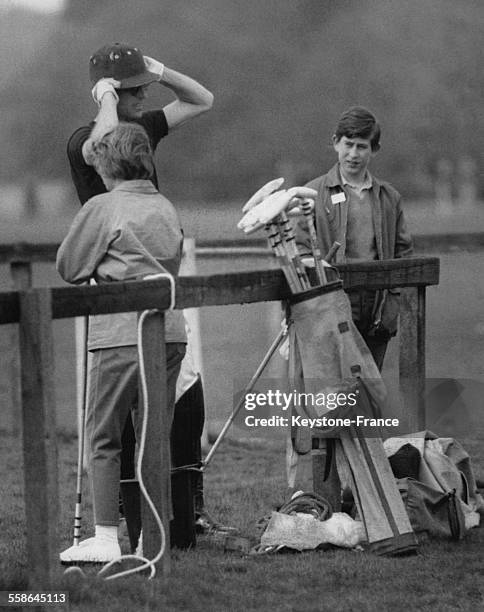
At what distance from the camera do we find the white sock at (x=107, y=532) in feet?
14.0

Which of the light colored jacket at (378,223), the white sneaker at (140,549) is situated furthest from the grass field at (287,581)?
the light colored jacket at (378,223)

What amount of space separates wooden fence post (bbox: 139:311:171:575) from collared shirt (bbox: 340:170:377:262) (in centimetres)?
146

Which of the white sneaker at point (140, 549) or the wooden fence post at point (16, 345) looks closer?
the white sneaker at point (140, 549)

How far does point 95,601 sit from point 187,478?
36.7 inches

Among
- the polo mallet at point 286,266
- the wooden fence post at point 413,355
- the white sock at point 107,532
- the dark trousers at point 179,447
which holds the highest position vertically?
the polo mallet at point 286,266

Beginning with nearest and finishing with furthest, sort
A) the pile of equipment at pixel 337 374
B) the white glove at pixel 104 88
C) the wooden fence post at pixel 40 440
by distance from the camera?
1. the wooden fence post at pixel 40 440
2. the pile of equipment at pixel 337 374
3. the white glove at pixel 104 88

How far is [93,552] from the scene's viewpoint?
4.20 metres

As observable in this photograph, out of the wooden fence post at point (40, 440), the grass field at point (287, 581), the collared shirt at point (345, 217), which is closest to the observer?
the wooden fence post at point (40, 440)

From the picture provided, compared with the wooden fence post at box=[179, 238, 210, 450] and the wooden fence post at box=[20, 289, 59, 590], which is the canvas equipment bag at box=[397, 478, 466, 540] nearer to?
the wooden fence post at box=[20, 289, 59, 590]

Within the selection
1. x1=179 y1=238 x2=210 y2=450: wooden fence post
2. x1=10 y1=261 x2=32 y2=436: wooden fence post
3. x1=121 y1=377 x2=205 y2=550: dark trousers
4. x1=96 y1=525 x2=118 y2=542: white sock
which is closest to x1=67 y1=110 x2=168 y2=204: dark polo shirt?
x1=121 y1=377 x2=205 y2=550: dark trousers

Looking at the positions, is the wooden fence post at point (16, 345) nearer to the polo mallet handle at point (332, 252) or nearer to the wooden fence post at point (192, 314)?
the wooden fence post at point (192, 314)

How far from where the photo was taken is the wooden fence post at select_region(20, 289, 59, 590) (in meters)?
3.52

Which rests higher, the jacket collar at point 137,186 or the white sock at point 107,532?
the jacket collar at point 137,186

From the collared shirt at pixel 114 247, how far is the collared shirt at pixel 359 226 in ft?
3.89
